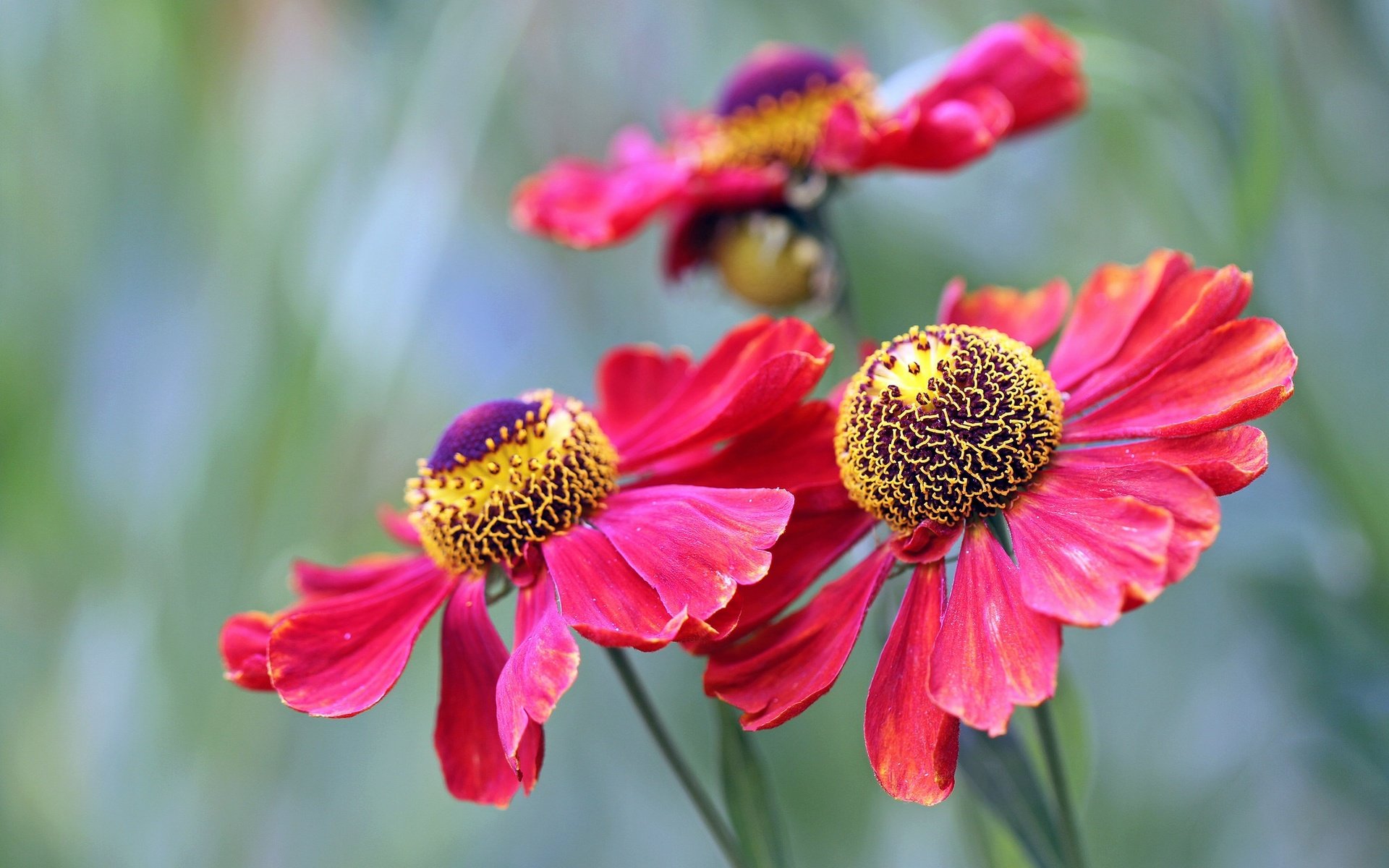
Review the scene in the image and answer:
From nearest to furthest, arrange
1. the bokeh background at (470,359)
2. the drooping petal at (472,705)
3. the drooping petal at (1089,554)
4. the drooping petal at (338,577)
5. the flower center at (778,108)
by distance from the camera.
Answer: the drooping petal at (1089,554) → the drooping petal at (472,705) → the drooping petal at (338,577) → the flower center at (778,108) → the bokeh background at (470,359)

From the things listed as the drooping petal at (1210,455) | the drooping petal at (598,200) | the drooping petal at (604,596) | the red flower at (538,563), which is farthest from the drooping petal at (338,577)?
the drooping petal at (1210,455)

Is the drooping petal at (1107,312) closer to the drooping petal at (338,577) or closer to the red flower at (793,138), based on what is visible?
the red flower at (793,138)

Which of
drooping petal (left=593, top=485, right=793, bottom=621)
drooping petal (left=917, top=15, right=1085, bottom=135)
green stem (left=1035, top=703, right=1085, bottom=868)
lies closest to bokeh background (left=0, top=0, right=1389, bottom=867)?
drooping petal (left=917, top=15, right=1085, bottom=135)

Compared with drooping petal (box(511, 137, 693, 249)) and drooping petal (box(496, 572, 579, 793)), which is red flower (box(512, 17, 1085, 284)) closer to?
drooping petal (box(511, 137, 693, 249))

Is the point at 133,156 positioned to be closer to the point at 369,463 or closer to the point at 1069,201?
the point at 369,463

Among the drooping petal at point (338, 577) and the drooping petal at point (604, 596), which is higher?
the drooping petal at point (604, 596)

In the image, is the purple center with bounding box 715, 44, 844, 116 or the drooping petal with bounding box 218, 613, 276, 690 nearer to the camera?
the drooping petal with bounding box 218, 613, 276, 690
